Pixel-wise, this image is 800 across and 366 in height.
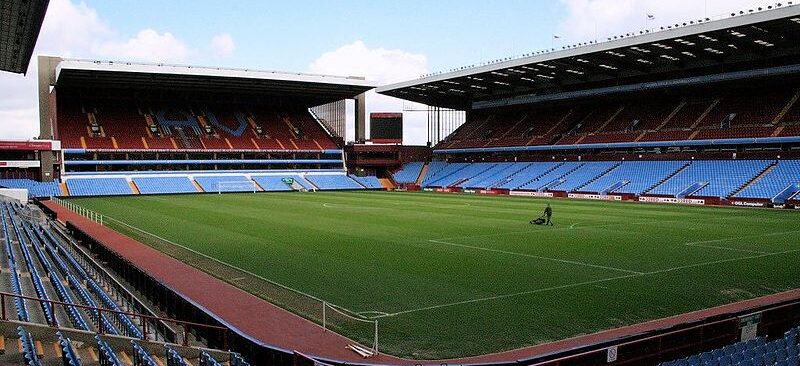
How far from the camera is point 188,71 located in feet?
191

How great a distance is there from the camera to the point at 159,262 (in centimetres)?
1919

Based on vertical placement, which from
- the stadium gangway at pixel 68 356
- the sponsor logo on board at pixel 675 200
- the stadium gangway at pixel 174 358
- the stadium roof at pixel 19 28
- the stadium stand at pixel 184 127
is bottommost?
the sponsor logo on board at pixel 675 200

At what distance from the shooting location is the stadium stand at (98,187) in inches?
2290

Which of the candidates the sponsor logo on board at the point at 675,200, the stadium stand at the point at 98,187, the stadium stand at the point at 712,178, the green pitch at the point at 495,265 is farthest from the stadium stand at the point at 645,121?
the stadium stand at the point at 98,187

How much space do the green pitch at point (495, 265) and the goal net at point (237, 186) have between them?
95.7ft

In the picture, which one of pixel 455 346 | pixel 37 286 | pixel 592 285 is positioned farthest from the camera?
pixel 592 285

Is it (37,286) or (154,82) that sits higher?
(154,82)

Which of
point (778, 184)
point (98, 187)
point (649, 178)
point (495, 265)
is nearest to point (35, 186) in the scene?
point (98, 187)

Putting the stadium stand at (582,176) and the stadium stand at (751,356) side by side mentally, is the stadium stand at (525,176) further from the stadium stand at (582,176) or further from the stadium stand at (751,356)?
the stadium stand at (751,356)

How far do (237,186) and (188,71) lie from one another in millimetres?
13765

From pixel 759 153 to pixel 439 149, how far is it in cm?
3828

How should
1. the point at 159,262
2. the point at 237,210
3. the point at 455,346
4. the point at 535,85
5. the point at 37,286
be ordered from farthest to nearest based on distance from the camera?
the point at 535,85
the point at 237,210
the point at 159,262
the point at 37,286
the point at 455,346

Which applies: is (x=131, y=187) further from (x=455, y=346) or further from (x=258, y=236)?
(x=455, y=346)

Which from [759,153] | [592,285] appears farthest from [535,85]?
[592,285]
